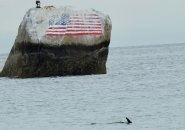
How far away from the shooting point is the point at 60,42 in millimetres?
59781

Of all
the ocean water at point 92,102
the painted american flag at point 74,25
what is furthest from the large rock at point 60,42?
the ocean water at point 92,102

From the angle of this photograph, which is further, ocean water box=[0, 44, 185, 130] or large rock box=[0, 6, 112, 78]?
large rock box=[0, 6, 112, 78]

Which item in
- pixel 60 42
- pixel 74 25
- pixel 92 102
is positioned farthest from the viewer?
pixel 74 25

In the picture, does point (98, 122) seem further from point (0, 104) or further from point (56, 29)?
point (56, 29)

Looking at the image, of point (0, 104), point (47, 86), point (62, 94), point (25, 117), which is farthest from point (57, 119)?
point (47, 86)

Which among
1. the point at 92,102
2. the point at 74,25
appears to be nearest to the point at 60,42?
the point at 74,25

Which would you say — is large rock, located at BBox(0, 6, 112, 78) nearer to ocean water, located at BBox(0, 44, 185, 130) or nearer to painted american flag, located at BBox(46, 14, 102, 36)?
painted american flag, located at BBox(46, 14, 102, 36)

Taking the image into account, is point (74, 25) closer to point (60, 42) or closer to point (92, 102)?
point (60, 42)

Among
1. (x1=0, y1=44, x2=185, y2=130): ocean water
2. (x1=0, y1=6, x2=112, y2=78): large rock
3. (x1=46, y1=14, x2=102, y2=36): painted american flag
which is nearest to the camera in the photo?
(x1=0, y1=44, x2=185, y2=130): ocean water

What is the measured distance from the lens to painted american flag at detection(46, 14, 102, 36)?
198ft

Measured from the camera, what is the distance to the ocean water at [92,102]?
35188mm

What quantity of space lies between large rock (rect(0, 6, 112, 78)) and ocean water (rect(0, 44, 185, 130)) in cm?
89

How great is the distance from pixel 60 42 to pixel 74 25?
170 centimetres

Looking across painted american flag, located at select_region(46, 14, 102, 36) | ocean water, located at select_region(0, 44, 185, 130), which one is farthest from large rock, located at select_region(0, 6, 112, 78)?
ocean water, located at select_region(0, 44, 185, 130)
